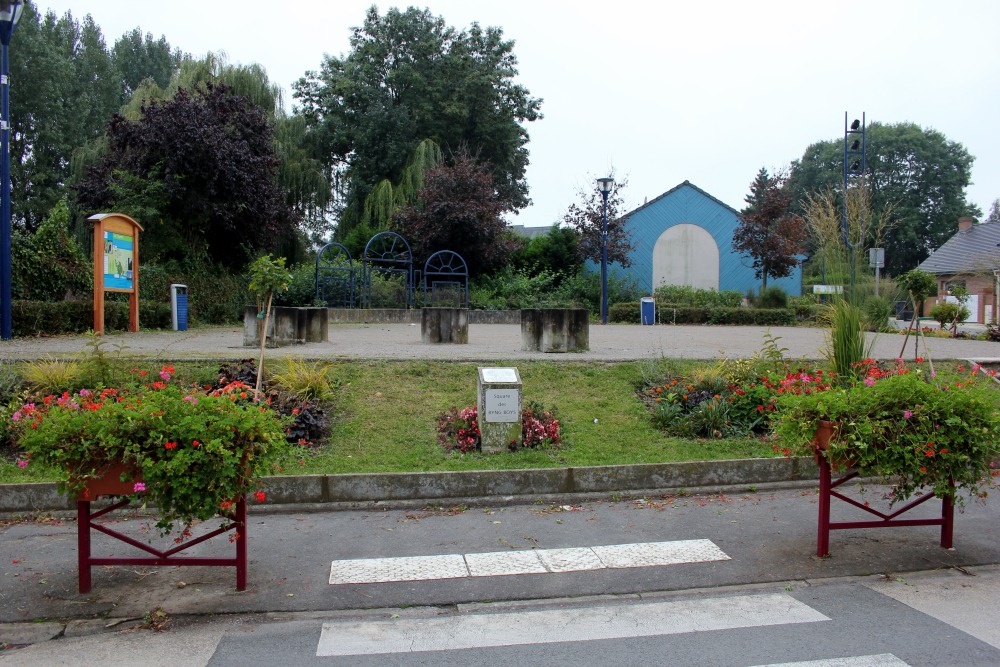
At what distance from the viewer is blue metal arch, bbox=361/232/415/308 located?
25.5 meters

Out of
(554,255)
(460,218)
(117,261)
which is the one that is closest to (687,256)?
(554,255)

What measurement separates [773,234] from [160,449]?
1203 inches

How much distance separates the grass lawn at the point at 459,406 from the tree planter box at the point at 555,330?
5.85ft

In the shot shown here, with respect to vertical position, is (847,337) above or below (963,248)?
below

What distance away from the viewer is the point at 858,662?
362 centimetres

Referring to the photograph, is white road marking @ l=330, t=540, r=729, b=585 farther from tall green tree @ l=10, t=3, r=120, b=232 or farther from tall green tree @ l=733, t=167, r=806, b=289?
tall green tree @ l=10, t=3, r=120, b=232

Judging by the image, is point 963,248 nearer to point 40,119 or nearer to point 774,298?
point 774,298

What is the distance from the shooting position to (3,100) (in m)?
13.6

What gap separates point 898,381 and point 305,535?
4.49m

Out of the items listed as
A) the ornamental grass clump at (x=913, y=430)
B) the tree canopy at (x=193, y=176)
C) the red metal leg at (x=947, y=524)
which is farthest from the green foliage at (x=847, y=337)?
the tree canopy at (x=193, y=176)

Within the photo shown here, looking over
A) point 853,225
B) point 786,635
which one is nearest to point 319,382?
point 786,635

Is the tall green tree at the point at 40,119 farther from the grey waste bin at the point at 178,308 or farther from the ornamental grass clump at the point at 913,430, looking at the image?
the ornamental grass clump at the point at 913,430

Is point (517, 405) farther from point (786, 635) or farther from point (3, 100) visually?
point (3, 100)

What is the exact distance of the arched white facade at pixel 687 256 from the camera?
35906mm
